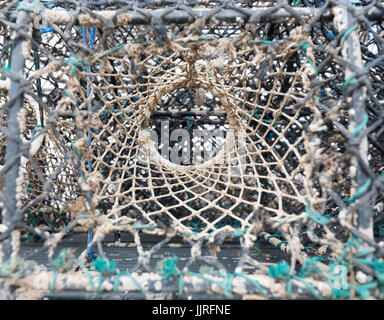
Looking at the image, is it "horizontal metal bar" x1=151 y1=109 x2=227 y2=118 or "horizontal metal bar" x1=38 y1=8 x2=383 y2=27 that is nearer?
"horizontal metal bar" x1=38 y1=8 x2=383 y2=27

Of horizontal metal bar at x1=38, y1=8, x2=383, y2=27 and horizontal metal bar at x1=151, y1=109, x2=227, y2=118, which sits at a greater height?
horizontal metal bar at x1=151, y1=109, x2=227, y2=118

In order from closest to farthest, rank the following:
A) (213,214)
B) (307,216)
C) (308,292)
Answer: (308,292), (307,216), (213,214)

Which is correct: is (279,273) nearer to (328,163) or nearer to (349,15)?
(328,163)

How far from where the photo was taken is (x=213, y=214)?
2434mm

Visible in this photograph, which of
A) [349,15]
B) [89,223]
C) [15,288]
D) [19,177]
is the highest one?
[349,15]

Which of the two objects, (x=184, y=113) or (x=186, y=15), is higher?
(x=184, y=113)

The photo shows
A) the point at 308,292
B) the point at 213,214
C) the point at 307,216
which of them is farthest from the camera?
the point at 213,214

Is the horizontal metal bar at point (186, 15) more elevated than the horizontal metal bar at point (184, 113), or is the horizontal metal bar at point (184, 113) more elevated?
the horizontal metal bar at point (184, 113)

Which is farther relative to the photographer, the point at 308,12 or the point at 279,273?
the point at 308,12

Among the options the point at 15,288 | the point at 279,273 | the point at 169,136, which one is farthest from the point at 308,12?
the point at 169,136

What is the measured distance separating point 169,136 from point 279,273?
1.84 m

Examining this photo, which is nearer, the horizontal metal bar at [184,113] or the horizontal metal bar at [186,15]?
the horizontal metal bar at [186,15]

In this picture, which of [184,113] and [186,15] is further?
[184,113]

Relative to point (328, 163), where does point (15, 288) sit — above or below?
below
